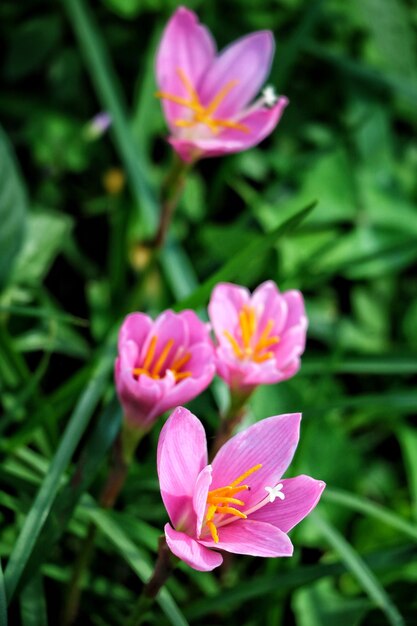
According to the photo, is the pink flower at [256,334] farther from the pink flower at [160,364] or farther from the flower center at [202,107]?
the flower center at [202,107]

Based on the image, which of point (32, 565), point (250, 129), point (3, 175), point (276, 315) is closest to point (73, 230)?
point (3, 175)

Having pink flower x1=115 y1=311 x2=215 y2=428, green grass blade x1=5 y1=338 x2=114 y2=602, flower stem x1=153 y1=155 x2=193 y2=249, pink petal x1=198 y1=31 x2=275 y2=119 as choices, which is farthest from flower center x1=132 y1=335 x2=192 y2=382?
pink petal x1=198 y1=31 x2=275 y2=119

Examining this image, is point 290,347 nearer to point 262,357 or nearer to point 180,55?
point 262,357

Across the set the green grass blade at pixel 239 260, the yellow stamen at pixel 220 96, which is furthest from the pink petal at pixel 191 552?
the yellow stamen at pixel 220 96

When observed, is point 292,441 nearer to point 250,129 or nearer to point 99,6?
point 250,129

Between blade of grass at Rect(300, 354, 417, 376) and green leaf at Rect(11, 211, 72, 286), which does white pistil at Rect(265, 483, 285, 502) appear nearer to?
blade of grass at Rect(300, 354, 417, 376)

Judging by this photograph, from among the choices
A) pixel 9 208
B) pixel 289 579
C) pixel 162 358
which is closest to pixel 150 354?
pixel 162 358
